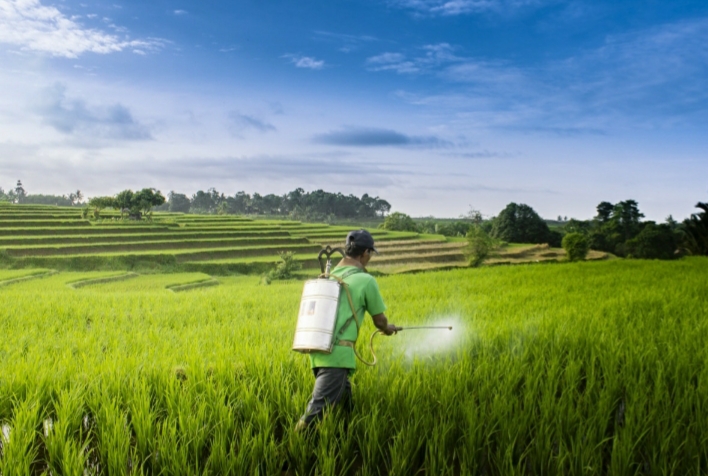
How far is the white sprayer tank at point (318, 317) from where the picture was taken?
2.37 m

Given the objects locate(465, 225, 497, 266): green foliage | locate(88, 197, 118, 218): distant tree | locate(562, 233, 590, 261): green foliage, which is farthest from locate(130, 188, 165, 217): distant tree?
locate(562, 233, 590, 261): green foliage

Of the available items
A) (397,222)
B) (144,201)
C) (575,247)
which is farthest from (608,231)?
(144,201)

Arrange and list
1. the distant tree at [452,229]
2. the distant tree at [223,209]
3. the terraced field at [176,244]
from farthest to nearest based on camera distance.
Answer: the distant tree at [223,209] < the distant tree at [452,229] < the terraced field at [176,244]

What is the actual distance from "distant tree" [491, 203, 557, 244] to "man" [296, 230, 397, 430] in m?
29.1

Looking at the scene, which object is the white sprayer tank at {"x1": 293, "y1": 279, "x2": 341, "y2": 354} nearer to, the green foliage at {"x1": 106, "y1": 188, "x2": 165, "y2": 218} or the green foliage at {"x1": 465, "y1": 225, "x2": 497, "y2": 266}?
the green foliage at {"x1": 465, "y1": 225, "x2": 497, "y2": 266}

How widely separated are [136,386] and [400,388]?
1748 millimetres

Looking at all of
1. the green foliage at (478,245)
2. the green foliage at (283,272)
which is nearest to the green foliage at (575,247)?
the green foliage at (478,245)

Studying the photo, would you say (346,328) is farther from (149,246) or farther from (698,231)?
(698,231)

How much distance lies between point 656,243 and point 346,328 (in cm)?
3331

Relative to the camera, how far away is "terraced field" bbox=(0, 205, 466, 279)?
76.3 feet

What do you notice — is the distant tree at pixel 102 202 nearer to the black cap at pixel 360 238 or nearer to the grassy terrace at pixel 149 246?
the grassy terrace at pixel 149 246

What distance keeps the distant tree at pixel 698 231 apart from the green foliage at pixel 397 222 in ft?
56.8

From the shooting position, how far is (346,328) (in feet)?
8.13

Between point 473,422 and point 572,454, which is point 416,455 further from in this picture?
point 572,454
